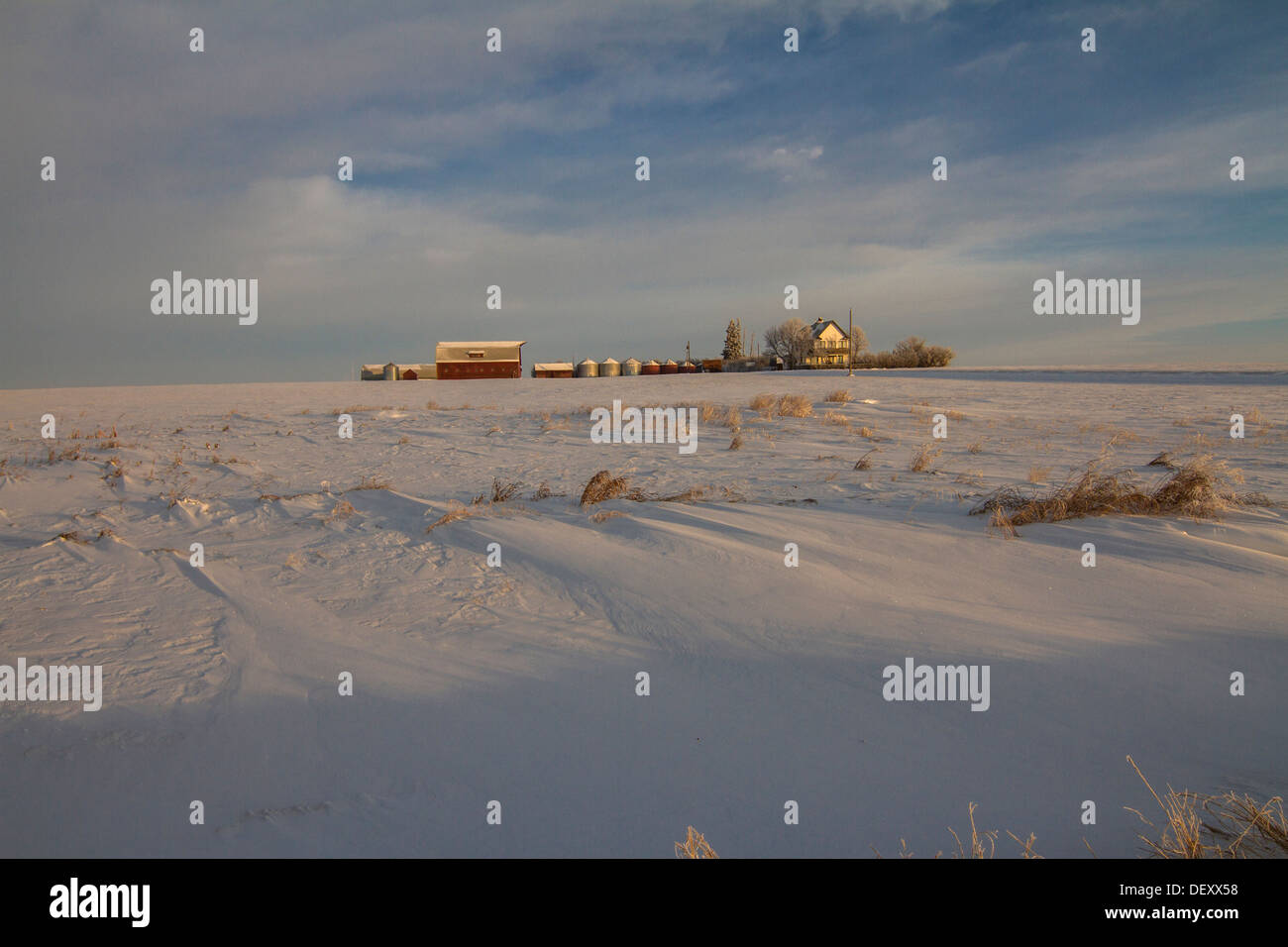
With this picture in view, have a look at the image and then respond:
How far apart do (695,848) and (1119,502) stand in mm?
5720

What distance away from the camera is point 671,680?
3.53 metres

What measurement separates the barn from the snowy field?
53.0 m

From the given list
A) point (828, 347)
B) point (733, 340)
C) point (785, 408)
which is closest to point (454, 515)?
point (785, 408)

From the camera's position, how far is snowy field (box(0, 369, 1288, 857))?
2502 millimetres

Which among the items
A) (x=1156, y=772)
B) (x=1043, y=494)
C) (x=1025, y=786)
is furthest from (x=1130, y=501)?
(x=1025, y=786)

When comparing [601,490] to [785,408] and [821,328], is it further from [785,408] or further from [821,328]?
[821,328]

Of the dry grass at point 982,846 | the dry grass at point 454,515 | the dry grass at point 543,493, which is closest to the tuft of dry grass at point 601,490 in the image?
the dry grass at point 543,493

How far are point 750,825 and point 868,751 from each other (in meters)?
0.74

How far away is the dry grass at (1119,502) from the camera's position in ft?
19.0

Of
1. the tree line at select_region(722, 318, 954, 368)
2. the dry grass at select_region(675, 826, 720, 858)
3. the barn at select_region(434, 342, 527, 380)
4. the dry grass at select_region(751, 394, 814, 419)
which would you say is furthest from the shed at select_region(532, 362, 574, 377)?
the dry grass at select_region(675, 826, 720, 858)

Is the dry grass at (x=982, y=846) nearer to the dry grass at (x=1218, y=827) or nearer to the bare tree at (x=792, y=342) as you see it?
the dry grass at (x=1218, y=827)

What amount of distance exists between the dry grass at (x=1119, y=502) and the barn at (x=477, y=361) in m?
56.6
